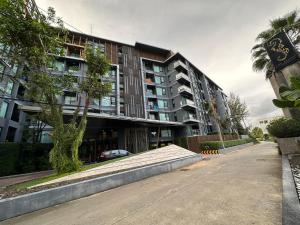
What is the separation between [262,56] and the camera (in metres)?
18.7

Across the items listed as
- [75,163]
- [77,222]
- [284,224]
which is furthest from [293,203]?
[75,163]

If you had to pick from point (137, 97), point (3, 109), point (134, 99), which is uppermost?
point (137, 97)

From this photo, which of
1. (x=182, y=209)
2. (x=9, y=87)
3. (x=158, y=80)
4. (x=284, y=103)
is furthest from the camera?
(x=158, y=80)

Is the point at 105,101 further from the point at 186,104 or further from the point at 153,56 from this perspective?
the point at 153,56

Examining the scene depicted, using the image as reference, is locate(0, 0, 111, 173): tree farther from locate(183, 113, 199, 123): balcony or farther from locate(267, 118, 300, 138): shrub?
locate(183, 113, 199, 123): balcony

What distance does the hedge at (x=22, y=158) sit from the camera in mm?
16250

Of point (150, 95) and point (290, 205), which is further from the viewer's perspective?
point (150, 95)

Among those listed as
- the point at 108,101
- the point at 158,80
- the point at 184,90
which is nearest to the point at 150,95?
the point at 158,80

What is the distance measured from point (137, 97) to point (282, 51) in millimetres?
26284

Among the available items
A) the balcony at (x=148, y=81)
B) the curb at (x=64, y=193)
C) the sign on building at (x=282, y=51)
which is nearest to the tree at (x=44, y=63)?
the curb at (x=64, y=193)

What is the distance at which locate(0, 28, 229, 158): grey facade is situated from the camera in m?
25.2

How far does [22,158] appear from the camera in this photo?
17.7m

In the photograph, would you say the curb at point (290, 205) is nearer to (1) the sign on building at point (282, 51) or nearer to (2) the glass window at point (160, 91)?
(1) the sign on building at point (282, 51)

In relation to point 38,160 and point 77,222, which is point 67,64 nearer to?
point 38,160
